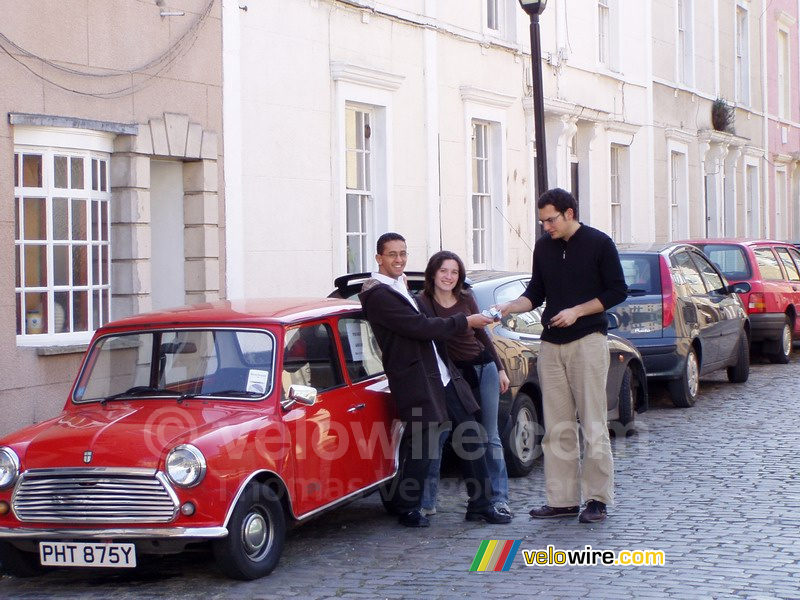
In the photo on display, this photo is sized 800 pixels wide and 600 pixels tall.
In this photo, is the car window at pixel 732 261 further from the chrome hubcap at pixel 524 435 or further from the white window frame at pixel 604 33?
the chrome hubcap at pixel 524 435

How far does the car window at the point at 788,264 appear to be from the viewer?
1812cm

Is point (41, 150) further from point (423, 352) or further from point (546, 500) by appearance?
point (546, 500)

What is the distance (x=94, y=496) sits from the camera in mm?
6516

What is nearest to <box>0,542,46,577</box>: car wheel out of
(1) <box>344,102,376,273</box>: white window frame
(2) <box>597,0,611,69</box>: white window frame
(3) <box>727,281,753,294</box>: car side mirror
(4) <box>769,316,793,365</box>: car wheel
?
(1) <box>344,102,376,273</box>: white window frame

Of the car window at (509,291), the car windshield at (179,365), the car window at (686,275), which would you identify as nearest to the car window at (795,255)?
the car window at (686,275)

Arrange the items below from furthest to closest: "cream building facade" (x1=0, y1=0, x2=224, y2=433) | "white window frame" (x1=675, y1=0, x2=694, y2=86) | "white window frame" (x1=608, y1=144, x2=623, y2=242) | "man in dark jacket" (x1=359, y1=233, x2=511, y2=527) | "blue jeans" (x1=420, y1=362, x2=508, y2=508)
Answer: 1. "white window frame" (x1=675, y1=0, x2=694, y2=86)
2. "white window frame" (x1=608, y1=144, x2=623, y2=242)
3. "cream building facade" (x1=0, y1=0, x2=224, y2=433)
4. "blue jeans" (x1=420, y1=362, x2=508, y2=508)
5. "man in dark jacket" (x1=359, y1=233, x2=511, y2=527)

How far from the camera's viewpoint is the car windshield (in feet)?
23.8

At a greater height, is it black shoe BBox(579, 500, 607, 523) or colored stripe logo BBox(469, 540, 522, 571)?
black shoe BBox(579, 500, 607, 523)

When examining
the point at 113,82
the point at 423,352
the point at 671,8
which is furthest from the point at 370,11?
the point at 671,8

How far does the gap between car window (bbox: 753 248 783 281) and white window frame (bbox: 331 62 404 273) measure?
17.5ft

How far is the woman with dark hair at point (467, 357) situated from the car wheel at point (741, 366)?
775 cm

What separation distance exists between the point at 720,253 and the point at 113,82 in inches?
365

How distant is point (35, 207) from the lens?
11.3 metres

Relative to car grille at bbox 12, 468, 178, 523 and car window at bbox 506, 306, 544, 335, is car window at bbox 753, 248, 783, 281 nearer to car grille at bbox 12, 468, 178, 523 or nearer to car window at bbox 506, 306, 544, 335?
car window at bbox 506, 306, 544, 335
